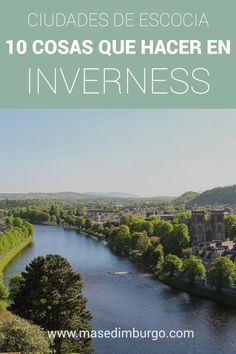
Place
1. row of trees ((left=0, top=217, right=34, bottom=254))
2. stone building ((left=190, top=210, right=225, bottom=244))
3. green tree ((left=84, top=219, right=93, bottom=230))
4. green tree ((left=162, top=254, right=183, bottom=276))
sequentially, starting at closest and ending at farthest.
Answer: green tree ((left=162, top=254, right=183, bottom=276)) → stone building ((left=190, top=210, right=225, bottom=244)) → row of trees ((left=0, top=217, right=34, bottom=254)) → green tree ((left=84, top=219, right=93, bottom=230))

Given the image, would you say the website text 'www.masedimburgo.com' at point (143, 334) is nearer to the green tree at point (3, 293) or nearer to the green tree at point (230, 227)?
the green tree at point (3, 293)

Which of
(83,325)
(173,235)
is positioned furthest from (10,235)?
(83,325)

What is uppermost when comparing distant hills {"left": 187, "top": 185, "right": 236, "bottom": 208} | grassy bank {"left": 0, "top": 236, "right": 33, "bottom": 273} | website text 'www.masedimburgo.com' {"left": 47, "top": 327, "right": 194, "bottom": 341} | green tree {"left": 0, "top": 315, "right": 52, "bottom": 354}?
distant hills {"left": 187, "top": 185, "right": 236, "bottom": 208}

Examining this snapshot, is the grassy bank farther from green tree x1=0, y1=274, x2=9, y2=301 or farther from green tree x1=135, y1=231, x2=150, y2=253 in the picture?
green tree x1=0, y1=274, x2=9, y2=301

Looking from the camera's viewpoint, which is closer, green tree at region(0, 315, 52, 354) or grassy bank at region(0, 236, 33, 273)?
green tree at region(0, 315, 52, 354)

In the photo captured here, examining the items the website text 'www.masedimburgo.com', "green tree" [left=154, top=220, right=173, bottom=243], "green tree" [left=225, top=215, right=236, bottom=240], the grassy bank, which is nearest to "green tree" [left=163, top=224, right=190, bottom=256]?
"green tree" [left=154, top=220, right=173, bottom=243]

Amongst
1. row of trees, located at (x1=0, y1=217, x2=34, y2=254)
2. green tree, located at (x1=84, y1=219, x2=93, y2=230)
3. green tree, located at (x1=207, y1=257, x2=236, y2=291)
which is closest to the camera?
green tree, located at (x1=207, y1=257, x2=236, y2=291)
